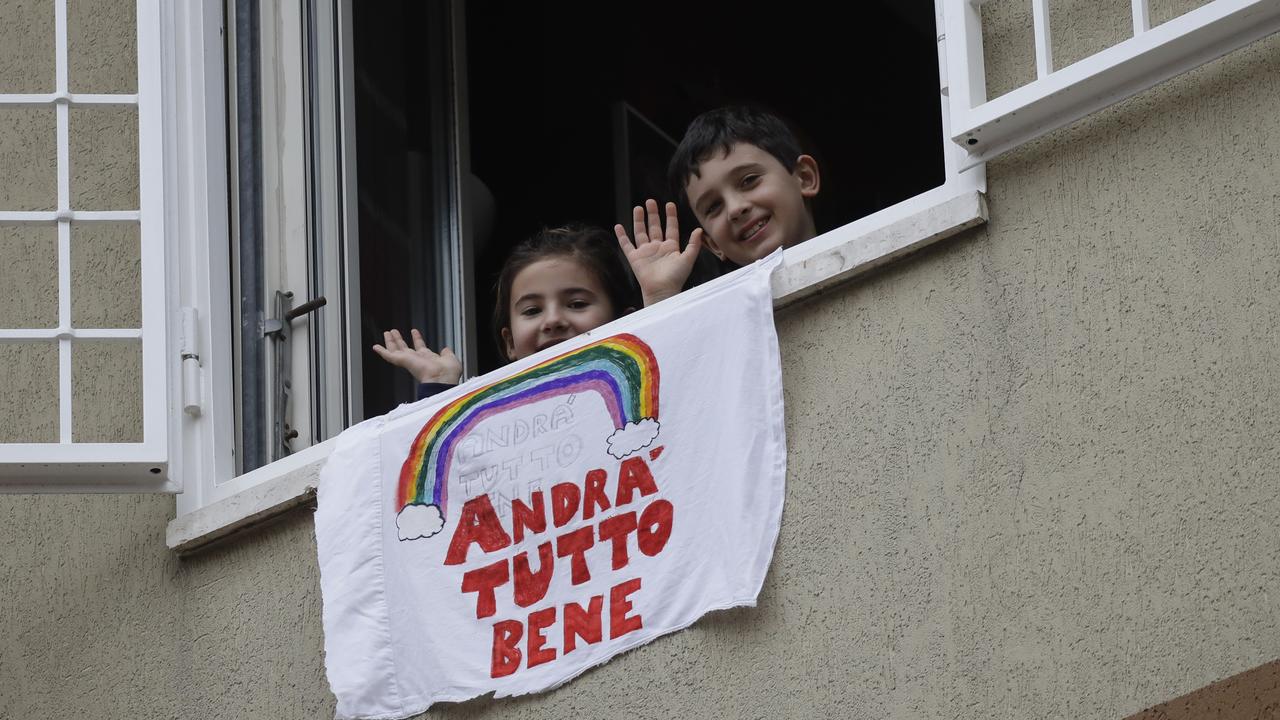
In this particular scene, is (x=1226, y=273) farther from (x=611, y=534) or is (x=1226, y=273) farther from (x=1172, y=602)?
(x=611, y=534)

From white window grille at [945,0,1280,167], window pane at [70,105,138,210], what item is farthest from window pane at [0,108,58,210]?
white window grille at [945,0,1280,167]

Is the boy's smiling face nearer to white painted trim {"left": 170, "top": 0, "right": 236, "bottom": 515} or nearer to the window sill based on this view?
the window sill

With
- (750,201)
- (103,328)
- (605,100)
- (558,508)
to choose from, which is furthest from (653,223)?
(605,100)

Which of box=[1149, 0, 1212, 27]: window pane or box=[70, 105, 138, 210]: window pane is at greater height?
box=[70, 105, 138, 210]: window pane

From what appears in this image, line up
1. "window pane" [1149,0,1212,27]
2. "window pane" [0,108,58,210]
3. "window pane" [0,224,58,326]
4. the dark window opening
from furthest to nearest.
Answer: the dark window opening → "window pane" [0,108,58,210] → "window pane" [0,224,58,326] → "window pane" [1149,0,1212,27]

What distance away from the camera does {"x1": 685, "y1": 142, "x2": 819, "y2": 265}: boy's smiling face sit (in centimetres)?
454

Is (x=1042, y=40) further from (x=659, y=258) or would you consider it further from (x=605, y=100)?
(x=605, y=100)

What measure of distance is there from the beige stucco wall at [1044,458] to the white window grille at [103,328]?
38.2 inches

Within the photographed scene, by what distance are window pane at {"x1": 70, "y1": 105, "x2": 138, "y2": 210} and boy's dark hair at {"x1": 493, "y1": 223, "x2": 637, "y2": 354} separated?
904 millimetres

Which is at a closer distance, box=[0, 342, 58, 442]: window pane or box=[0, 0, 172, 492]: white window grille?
box=[0, 0, 172, 492]: white window grille

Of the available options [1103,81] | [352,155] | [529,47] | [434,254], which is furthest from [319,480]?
[529,47]

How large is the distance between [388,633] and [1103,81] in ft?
5.83

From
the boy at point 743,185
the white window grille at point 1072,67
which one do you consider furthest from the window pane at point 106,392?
the white window grille at point 1072,67

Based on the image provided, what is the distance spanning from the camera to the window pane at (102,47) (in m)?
5.04
